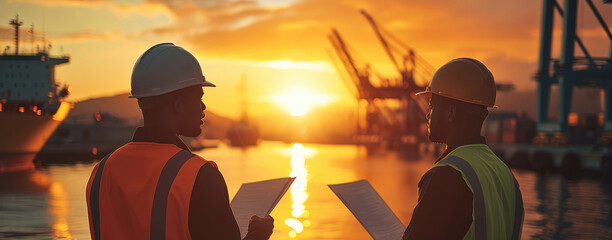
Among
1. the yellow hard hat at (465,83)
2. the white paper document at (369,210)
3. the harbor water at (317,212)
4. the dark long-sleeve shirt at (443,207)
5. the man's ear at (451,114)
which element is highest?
the yellow hard hat at (465,83)

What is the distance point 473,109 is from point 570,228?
1433 centimetres

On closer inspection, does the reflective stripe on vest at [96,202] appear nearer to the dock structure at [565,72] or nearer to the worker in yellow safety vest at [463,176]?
the worker in yellow safety vest at [463,176]

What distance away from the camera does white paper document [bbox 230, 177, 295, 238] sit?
10.3 ft

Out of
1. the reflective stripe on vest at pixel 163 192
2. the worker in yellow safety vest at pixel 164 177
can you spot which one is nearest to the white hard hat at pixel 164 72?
the worker in yellow safety vest at pixel 164 177

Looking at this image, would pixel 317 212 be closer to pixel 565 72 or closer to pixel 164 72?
pixel 164 72

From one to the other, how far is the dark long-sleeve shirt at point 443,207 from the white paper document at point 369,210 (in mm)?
782

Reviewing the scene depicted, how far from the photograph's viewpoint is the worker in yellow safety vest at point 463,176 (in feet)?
7.72

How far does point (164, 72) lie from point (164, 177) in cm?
50

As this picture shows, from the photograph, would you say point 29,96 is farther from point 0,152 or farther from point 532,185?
point 532,185

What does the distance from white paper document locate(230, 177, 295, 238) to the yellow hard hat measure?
0.92 m

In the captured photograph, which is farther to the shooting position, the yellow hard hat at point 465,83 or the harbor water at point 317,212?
the harbor water at point 317,212

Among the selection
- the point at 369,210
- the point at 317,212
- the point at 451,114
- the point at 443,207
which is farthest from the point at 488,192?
the point at 317,212

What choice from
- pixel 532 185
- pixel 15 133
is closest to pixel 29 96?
pixel 15 133

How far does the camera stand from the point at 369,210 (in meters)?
3.27
